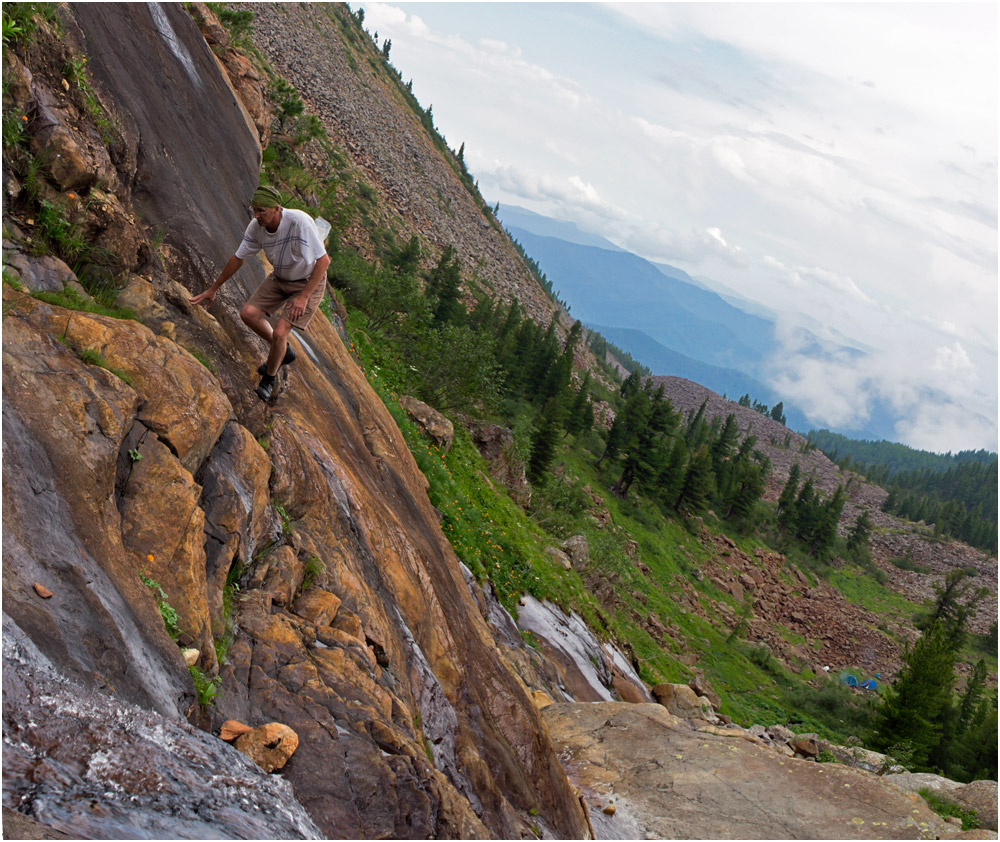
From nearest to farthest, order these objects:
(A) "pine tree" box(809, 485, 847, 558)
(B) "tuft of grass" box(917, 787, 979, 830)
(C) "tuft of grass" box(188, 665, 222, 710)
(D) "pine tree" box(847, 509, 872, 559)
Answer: (C) "tuft of grass" box(188, 665, 222, 710), (B) "tuft of grass" box(917, 787, 979, 830), (A) "pine tree" box(809, 485, 847, 558), (D) "pine tree" box(847, 509, 872, 559)

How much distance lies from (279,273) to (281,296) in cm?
34

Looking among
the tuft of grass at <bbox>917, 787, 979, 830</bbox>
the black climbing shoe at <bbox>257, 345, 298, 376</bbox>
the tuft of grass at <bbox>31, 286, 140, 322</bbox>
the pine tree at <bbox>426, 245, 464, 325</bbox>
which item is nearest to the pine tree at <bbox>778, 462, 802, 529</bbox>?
the pine tree at <bbox>426, 245, 464, 325</bbox>

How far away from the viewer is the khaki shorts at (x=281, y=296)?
7.12 metres

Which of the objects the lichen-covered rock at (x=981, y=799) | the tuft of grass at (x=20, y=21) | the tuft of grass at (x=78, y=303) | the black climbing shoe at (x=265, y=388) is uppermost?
the tuft of grass at (x=20, y=21)

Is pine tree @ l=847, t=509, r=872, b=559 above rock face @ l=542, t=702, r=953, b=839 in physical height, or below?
above

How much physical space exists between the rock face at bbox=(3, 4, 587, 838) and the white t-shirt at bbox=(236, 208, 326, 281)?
3.49 feet

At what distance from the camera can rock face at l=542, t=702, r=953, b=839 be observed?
10227 millimetres

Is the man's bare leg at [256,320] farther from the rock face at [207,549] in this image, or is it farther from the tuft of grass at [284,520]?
the tuft of grass at [284,520]

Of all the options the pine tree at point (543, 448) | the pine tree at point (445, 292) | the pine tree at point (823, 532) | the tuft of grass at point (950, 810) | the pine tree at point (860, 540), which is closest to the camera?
the tuft of grass at point (950, 810)

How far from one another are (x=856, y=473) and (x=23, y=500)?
208914mm

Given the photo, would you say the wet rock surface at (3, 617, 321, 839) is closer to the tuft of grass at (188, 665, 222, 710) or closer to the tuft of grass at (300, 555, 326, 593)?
the tuft of grass at (188, 665, 222, 710)

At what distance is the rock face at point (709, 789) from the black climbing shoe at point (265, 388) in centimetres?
804

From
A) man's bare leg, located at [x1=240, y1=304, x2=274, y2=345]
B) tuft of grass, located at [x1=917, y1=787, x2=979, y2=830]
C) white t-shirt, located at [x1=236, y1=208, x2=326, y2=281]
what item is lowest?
tuft of grass, located at [x1=917, y1=787, x2=979, y2=830]

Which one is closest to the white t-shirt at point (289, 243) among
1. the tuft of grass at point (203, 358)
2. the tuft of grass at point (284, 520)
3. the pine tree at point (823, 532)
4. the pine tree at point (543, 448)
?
the tuft of grass at point (203, 358)
